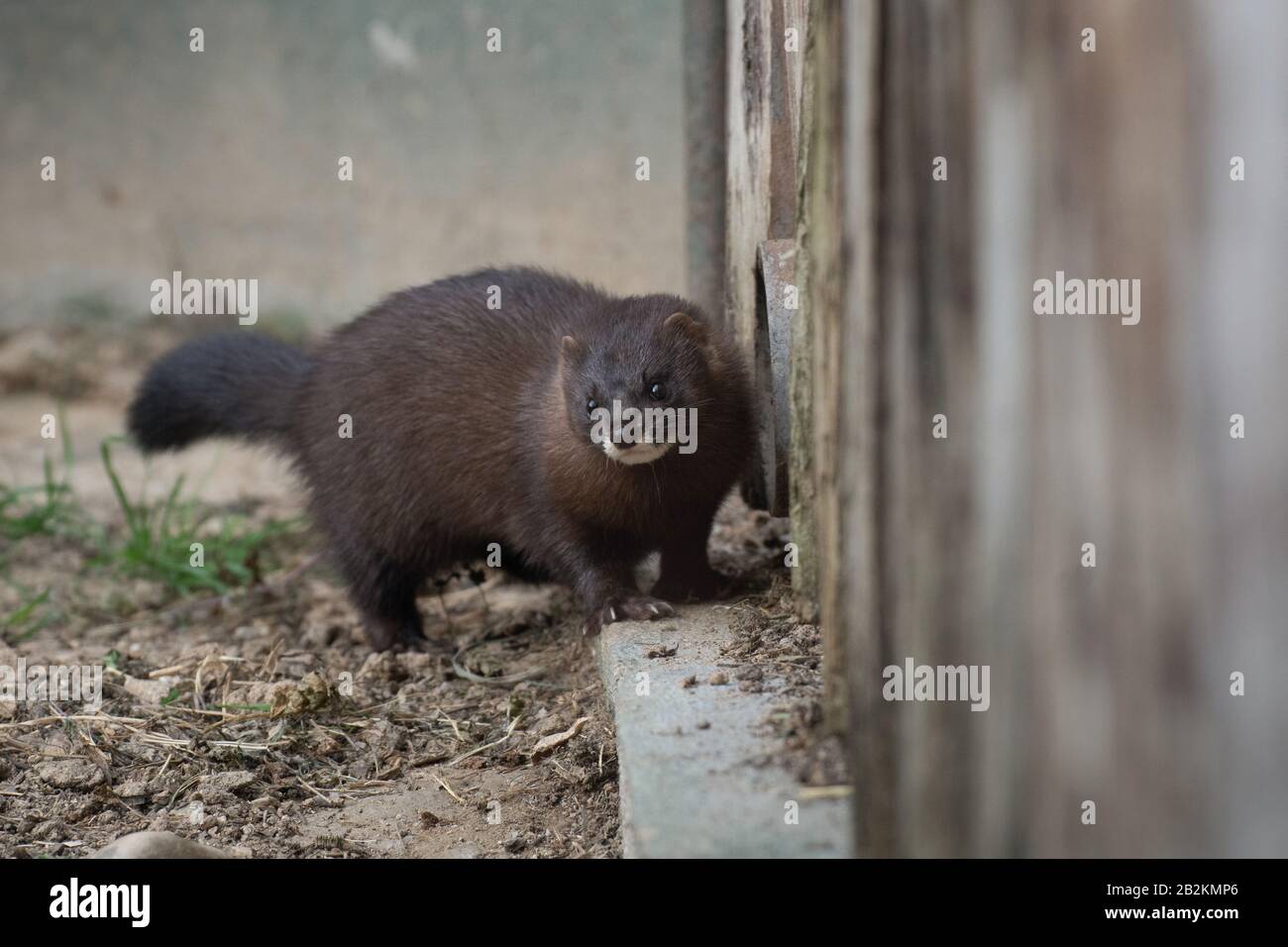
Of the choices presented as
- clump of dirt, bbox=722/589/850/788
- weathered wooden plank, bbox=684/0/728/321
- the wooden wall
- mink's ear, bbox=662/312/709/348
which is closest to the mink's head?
mink's ear, bbox=662/312/709/348

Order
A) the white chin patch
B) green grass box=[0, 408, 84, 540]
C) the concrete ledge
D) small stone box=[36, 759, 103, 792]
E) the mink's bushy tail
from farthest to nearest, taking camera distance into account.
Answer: green grass box=[0, 408, 84, 540]
the mink's bushy tail
the white chin patch
small stone box=[36, 759, 103, 792]
the concrete ledge

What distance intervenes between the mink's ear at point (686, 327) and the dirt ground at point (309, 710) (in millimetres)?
Answer: 805

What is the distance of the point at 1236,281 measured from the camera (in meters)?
1.38

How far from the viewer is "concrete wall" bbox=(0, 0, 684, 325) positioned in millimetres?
7922

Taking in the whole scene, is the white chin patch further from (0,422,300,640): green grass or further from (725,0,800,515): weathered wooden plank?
(0,422,300,640): green grass

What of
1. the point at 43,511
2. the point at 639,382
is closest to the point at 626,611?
the point at 639,382

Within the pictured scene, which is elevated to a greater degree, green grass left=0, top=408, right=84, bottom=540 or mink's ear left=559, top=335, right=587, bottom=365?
mink's ear left=559, top=335, right=587, bottom=365

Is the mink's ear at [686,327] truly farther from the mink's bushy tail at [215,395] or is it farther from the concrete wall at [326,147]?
the concrete wall at [326,147]

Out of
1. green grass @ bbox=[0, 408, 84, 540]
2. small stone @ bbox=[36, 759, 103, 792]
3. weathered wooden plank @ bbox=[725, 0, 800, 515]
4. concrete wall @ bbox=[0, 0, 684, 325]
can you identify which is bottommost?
small stone @ bbox=[36, 759, 103, 792]

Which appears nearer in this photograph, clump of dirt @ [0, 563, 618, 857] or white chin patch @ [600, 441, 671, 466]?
clump of dirt @ [0, 563, 618, 857]

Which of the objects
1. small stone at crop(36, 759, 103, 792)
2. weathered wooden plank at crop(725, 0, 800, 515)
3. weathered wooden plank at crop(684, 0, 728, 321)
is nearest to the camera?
small stone at crop(36, 759, 103, 792)
